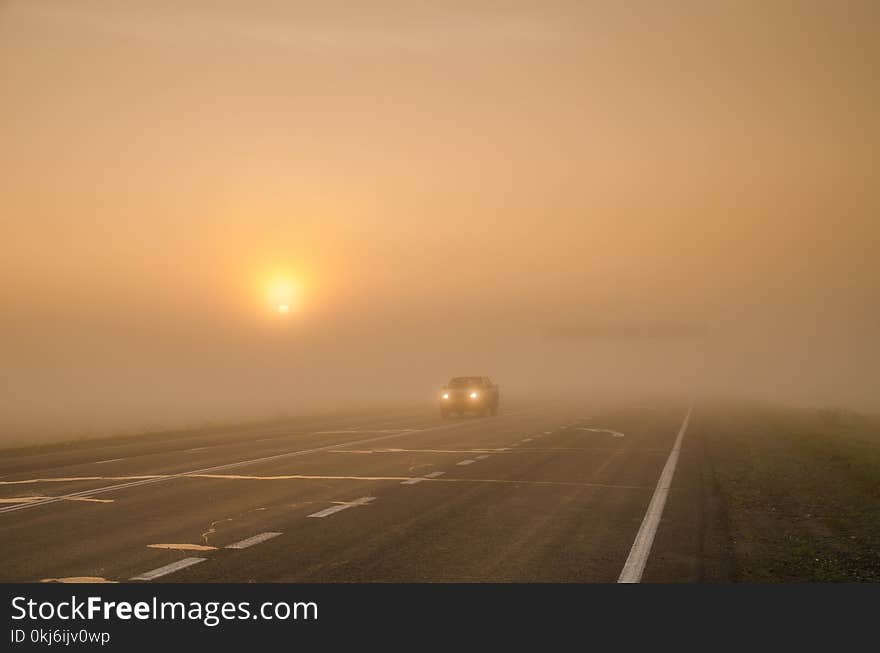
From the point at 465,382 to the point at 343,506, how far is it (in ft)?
98.2

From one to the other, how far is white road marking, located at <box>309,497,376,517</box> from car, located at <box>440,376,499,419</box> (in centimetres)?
2802

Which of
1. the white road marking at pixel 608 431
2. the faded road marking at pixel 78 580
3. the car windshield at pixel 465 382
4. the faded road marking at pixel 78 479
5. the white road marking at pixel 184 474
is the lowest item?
the white road marking at pixel 608 431

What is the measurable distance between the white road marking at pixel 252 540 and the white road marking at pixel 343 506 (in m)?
1.53

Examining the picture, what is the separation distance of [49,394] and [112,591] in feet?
550

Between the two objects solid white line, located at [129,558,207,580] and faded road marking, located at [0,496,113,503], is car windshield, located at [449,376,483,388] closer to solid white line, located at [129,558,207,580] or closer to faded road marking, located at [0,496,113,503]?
faded road marking, located at [0,496,113,503]

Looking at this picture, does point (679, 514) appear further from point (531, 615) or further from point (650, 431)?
point (650, 431)

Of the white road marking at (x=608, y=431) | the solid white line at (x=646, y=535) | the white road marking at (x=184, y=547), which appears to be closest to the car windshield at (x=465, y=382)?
the white road marking at (x=608, y=431)

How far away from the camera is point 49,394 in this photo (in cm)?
15925

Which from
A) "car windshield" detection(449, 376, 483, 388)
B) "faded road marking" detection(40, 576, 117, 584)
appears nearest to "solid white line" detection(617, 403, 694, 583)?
"faded road marking" detection(40, 576, 117, 584)

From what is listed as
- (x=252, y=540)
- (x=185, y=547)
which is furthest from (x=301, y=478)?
(x=185, y=547)

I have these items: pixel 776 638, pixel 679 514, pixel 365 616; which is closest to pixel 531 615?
pixel 365 616

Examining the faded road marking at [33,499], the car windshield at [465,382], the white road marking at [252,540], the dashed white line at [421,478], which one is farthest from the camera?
the car windshield at [465,382]

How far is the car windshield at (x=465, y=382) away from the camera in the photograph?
41688 mm

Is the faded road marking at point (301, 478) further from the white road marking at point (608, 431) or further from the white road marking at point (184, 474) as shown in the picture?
the white road marking at point (608, 431)
